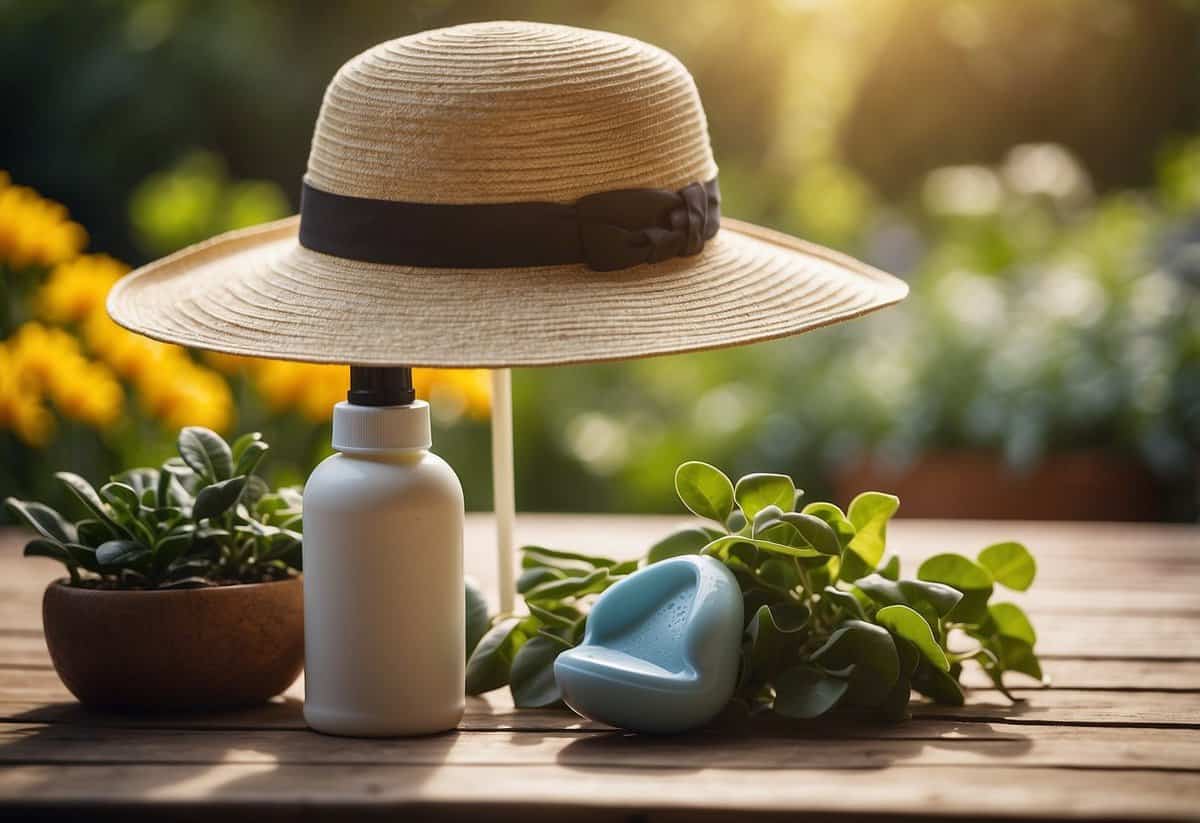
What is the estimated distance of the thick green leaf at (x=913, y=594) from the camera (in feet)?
3.36

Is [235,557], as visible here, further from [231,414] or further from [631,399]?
[631,399]

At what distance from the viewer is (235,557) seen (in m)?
1.12

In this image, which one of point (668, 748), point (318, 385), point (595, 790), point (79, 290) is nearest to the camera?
point (595, 790)

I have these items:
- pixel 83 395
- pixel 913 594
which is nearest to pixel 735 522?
pixel 913 594

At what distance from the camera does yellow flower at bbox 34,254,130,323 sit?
1.85 m

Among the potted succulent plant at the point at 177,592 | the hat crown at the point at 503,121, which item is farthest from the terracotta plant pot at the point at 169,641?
the hat crown at the point at 503,121

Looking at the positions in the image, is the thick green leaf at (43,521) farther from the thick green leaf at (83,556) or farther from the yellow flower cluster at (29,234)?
the yellow flower cluster at (29,234)

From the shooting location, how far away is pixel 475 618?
1.15 m

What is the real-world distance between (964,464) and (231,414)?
4.80 ft

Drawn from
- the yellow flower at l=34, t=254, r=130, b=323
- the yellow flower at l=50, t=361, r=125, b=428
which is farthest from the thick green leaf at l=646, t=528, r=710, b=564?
the yellow flower at l=34, t=254, r=130, b=323

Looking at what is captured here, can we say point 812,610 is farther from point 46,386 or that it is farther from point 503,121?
point 46,386

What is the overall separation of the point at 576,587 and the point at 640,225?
29 cm

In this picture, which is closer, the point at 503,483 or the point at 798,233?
the point at 503,483

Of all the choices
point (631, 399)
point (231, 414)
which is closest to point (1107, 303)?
point (631, 399)
